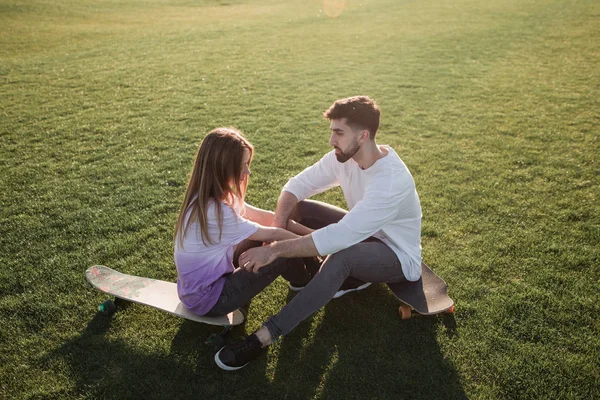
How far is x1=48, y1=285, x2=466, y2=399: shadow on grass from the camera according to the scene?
3447mm

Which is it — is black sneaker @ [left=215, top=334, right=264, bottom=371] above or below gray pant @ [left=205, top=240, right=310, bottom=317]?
below

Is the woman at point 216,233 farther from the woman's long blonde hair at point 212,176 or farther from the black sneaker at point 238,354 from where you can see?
the black sneaker at point 238,354

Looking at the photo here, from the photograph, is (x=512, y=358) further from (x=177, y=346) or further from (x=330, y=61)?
(x=330, y=61)

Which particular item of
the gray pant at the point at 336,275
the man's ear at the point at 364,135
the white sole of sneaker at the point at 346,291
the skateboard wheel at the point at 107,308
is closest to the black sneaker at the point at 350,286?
the white sole of sneaker at the point at 346,291

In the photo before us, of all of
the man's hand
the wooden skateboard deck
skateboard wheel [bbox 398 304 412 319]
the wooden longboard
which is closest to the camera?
the man's hand

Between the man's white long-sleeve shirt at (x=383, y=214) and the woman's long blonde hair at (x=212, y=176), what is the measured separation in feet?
2.99

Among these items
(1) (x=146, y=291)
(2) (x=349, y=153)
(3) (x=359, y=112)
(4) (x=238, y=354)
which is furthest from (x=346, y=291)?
(1) (x=146, y=291)

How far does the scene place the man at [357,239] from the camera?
11.9ft

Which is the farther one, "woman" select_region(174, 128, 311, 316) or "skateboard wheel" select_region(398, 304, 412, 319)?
"skateboard wheel" select_region(398, 304, 412, 319)

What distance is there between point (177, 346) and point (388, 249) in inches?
87.1

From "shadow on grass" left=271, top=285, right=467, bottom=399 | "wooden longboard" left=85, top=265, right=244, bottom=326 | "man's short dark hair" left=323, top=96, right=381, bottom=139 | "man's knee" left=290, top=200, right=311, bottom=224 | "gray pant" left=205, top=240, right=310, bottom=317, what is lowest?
"shadow on grass" left=271, top=285, right=467, bottom=399

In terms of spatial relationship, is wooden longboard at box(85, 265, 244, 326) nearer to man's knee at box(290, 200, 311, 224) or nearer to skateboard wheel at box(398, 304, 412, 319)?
man's knee at box(290, 200, 311, 224)

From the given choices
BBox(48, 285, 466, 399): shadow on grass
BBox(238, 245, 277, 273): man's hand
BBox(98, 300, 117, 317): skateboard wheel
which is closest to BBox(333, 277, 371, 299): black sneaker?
BBox(48, 285, 466, 399): shadow on grass

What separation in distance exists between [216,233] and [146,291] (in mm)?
1240
